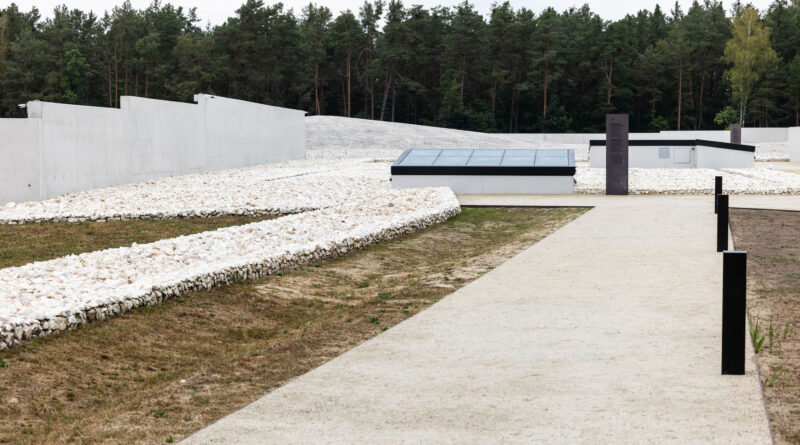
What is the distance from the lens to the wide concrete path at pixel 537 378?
5156 millimetres

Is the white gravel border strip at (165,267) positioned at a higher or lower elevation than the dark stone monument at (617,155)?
lower

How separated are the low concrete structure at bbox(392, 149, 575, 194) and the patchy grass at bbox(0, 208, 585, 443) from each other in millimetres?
12528

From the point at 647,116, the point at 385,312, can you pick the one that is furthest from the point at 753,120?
the point at 385,312

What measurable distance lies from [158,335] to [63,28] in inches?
3497

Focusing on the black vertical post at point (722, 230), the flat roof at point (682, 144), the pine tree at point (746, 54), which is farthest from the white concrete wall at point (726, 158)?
the pine tree at point (746, 54)

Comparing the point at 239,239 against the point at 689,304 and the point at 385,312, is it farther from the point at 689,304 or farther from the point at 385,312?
the point at 689,304

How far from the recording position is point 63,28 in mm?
89625

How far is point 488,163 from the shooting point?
26344 millimetres

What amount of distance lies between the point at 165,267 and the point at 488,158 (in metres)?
17.1

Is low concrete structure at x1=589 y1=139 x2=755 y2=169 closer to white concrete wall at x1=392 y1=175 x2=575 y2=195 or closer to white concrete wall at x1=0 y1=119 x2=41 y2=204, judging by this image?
white concrete wall at x1=392 y1=175 x2=575 y2=195

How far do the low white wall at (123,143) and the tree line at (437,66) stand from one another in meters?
46.5

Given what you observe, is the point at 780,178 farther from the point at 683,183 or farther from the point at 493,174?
the point at 493,174

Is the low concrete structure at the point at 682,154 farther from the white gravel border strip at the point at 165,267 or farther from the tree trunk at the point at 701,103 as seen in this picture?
the tree trunk at the point at 701,103

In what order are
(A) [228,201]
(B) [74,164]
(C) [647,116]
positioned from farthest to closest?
(C) [647,116], (B) [74,164], (A) [228,201]
